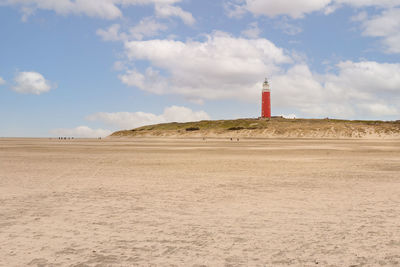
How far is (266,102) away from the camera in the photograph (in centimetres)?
11012

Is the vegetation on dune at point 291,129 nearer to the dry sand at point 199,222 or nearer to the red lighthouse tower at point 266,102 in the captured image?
the red lighthouse tower at point 266,102

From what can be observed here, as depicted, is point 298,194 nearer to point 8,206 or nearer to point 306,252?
point 306,252

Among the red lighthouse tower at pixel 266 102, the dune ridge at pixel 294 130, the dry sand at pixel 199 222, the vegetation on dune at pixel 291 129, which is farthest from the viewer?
the red lighthouse tower at pixel 266 102

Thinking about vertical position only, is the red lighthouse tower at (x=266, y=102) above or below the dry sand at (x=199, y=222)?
above

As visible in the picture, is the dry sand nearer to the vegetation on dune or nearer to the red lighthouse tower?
the vegetation on dune

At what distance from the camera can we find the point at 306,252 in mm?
5777

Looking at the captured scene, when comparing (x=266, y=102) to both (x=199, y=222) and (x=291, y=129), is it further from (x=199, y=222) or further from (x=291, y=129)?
(x=199, y=222)

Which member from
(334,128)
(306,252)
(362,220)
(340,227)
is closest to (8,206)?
(306,252)

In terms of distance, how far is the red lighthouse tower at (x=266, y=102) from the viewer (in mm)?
107250

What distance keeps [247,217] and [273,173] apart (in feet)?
28.0

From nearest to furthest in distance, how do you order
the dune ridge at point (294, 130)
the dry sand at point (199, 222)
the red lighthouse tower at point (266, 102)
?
the dry sand at point (199, 222) → the dune ridge at point (294, 130) → the red lighthouse tower at point (266, 102)

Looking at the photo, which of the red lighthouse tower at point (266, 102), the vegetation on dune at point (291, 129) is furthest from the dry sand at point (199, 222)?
the red lighthouse tower at point (266, 102)

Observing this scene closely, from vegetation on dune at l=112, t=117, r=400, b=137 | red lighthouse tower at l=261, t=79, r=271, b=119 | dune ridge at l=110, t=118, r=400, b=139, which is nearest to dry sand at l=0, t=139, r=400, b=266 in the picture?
dune ridge at l=110, t=118, r=400, b=139

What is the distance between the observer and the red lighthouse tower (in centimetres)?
10725
